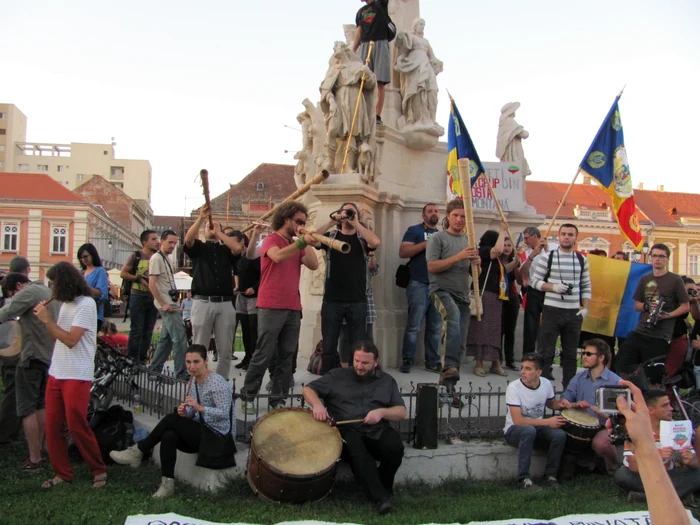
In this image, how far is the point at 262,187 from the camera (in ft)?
183

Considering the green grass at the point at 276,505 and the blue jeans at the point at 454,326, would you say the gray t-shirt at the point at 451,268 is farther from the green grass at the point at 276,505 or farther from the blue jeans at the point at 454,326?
the green grass at the point at 276,505

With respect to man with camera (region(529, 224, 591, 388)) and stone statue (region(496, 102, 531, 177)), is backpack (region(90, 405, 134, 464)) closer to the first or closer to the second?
man with camera (region(529, 224, 591, 388))

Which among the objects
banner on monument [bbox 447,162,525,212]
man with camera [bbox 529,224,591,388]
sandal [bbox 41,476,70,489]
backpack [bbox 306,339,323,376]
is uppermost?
banner on monument [bbox 447,162,525,212]

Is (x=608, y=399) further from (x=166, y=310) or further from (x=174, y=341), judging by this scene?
(x=166, y=310)

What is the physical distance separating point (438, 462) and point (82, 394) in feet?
9.80

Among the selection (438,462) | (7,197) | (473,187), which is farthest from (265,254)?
(7,197)

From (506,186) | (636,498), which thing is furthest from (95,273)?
(636,498)

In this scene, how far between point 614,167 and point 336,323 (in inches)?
207

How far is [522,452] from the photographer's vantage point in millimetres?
5852

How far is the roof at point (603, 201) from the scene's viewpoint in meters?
54.4

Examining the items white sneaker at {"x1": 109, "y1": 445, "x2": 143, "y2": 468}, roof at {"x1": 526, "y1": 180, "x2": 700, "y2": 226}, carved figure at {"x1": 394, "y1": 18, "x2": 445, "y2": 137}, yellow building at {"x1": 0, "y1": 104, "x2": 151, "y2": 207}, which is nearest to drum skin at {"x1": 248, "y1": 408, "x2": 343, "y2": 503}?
white sneaker at {"x1": 109, "y1": 445, "x2": 143, "y2": 468}

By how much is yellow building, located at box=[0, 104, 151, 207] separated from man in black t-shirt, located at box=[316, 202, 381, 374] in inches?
3314

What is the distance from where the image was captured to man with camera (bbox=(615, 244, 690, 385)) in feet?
24.7

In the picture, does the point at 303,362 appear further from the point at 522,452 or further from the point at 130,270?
the point at 522,452
